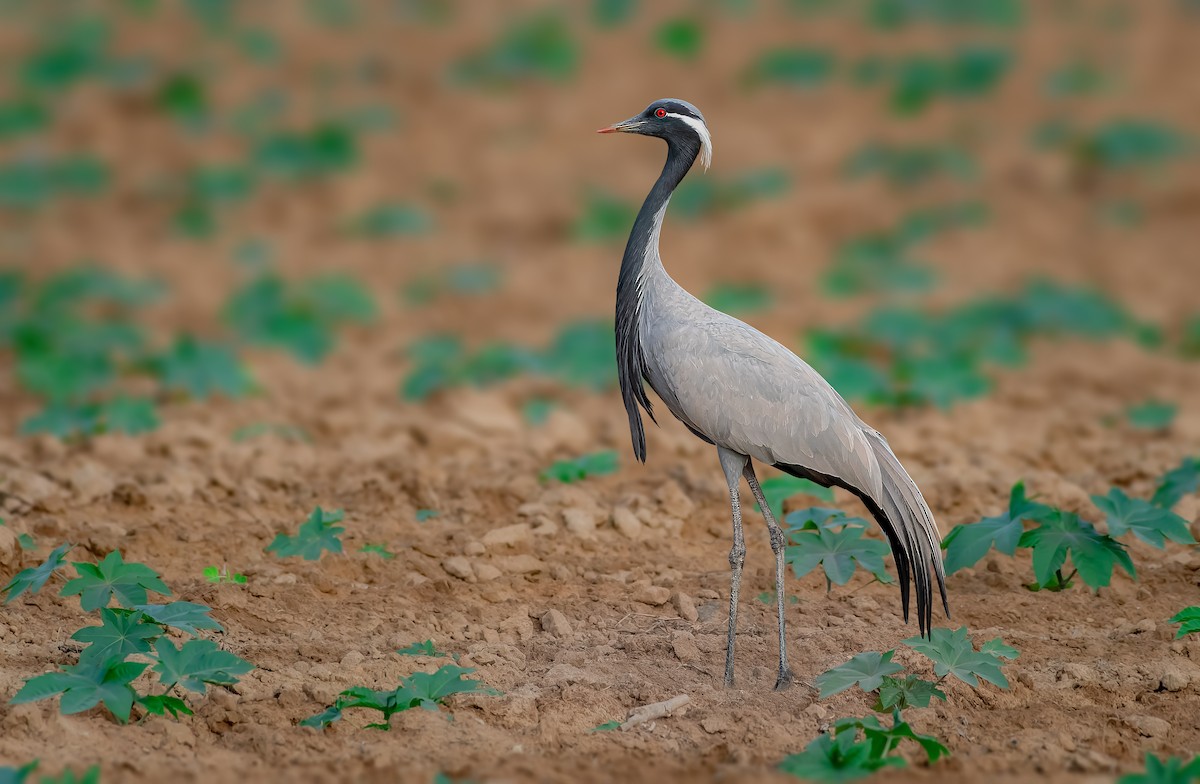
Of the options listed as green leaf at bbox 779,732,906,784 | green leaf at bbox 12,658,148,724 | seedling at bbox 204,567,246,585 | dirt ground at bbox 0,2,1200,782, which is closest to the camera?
green leaf at bbox 779,732,906,784

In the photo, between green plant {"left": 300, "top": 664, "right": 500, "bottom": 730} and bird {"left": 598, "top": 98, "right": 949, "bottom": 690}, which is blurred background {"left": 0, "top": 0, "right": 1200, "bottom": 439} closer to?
bird {"left": 598, "top": 98, "right": 949, "bottom": 690}

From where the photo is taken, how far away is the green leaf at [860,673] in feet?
14.1

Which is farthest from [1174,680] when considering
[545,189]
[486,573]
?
[545,189]

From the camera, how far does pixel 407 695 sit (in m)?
4.40

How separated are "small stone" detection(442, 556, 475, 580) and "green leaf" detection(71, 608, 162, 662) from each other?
57.2 inches

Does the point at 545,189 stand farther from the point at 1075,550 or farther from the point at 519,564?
the point at 1075,550

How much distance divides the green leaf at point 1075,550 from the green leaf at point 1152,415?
3192mm

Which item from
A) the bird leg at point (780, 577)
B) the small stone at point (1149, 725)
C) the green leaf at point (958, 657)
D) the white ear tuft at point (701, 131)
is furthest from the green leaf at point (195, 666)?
the small stone at point (1149, 725)

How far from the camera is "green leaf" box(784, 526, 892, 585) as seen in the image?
505 cm

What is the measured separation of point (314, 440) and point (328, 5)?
10.9 m

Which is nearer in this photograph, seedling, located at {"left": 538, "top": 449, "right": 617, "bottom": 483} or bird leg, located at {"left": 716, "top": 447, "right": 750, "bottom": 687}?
bird leg, located at {"left": 716, "top": 447, "right": 750, "bottom": 687}

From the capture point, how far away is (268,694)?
458cm

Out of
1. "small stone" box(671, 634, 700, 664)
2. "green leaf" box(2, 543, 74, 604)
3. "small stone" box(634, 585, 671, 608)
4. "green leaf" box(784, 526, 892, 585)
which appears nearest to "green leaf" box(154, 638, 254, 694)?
"green leaf" box(2, 543, 74, 604)

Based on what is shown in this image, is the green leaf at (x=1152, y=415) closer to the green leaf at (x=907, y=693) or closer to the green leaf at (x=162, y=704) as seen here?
the green leaf at (x=907, y=693)
